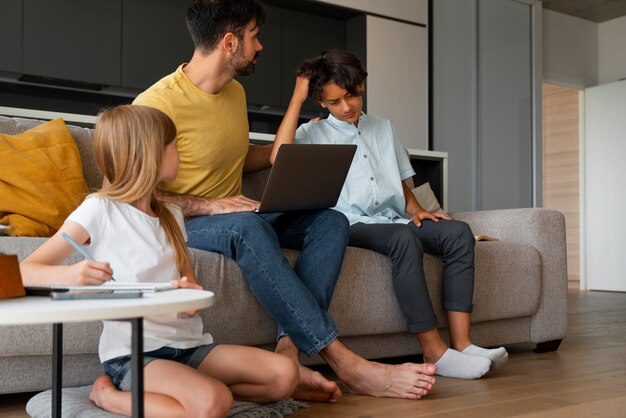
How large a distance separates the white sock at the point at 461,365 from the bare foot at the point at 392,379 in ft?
1.01

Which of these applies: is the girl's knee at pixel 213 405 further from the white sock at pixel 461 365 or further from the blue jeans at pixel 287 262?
the white sock at pixel 461 365

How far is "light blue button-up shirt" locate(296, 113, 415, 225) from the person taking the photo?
267 centimetres

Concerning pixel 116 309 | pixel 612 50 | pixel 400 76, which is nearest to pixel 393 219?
pixel 116 309

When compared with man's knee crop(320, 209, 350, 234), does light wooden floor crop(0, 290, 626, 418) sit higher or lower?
lower

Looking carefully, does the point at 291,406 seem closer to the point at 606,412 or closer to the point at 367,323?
the point at 367,323

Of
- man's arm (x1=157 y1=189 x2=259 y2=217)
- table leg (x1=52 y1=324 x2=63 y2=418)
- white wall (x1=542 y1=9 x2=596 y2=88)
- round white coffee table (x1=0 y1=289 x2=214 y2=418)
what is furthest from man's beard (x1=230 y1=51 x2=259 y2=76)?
white wall (x1=542 y1=9 x2=596 y2=88)

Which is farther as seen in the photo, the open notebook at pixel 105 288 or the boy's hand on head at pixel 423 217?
the boy's hand on head at pixel 423 217

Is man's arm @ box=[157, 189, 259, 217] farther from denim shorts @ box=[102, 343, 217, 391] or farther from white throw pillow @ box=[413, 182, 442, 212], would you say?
white throw pillow @ box=[413, 182, 442, 212]

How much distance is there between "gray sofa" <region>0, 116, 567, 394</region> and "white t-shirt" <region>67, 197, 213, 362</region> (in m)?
0.38

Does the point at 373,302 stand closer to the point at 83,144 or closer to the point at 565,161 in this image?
the point at 83,144

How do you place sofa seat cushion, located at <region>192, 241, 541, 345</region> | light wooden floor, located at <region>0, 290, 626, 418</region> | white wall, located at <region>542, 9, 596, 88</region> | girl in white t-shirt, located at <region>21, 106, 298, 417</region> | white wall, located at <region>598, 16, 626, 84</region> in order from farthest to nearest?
white wall, located at <region>598, 16, 626, 84</region>, white wall, located at <region>542, 9, 596, 88</region>, sofa seat cushion, located at <region>192, 241, 541, 345</region>, light wooden floor, located at <region>0, 290, 626, 418</region>, girl in white t-shirt, located at <region>21, 106, 298, 417</region>

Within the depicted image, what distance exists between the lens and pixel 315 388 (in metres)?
1.94

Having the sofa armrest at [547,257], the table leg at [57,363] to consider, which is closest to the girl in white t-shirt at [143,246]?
the table leg at [57,363]

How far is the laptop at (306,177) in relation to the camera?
2061mm
